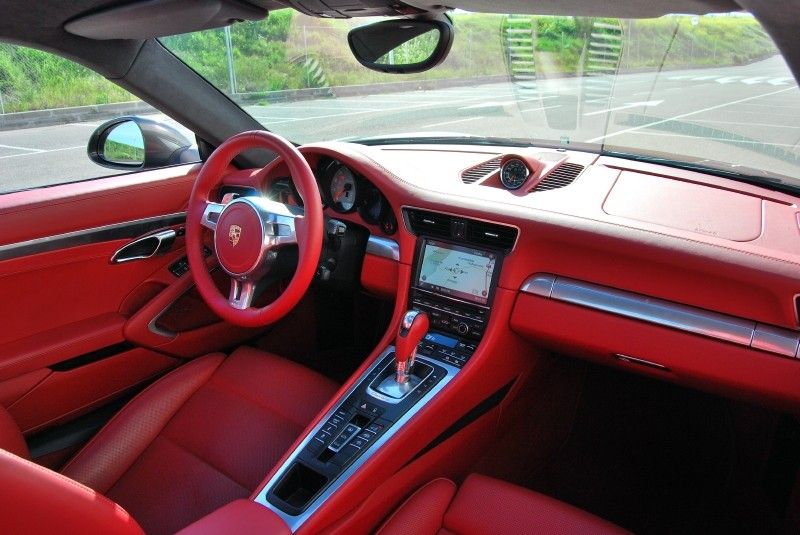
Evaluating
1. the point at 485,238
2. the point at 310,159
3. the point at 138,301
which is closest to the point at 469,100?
the point at 310,159

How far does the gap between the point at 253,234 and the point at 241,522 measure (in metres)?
0.80

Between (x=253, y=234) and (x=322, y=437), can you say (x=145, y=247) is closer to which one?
(x=253, y=234)

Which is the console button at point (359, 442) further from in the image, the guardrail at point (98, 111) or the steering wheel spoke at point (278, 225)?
the guardrail at point (98, 111)

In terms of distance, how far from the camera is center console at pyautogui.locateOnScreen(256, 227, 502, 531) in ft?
6.13

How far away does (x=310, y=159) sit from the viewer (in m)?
2.47

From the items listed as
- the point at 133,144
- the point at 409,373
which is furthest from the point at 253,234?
the point at 133,144

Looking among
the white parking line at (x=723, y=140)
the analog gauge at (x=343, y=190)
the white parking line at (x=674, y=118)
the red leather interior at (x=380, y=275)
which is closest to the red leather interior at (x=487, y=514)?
the red leather interior at (x=380, y=275)

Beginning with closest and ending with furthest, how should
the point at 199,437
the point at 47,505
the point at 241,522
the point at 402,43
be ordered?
the point at 47,505 < the point at 241,522 < the point at 199,437 < the point at 402,43

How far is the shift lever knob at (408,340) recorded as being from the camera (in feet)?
6.81

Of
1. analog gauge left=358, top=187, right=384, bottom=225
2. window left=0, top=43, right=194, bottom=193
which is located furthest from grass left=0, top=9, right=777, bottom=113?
analog gauge left=358, top=187, right=384, bottom=225

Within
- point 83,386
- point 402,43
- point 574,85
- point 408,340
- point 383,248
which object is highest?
point 402,43

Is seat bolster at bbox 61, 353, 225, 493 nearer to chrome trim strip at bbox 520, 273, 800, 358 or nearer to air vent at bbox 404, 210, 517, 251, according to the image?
air vent at bbox 404, 210, 517, 251

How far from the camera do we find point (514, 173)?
2.29 m

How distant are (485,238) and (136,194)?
1.28 meters
